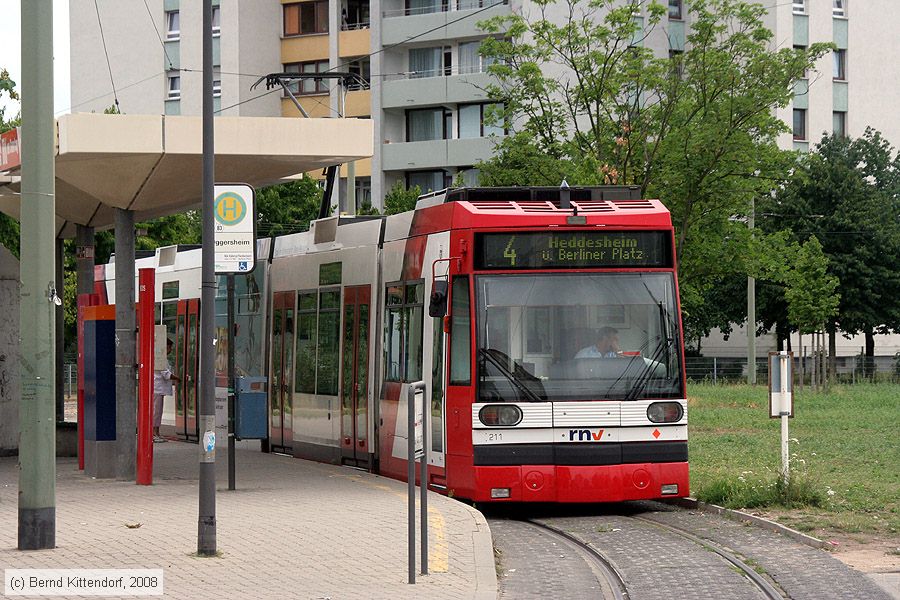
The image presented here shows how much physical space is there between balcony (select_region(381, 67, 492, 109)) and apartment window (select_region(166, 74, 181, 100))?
10.3 m

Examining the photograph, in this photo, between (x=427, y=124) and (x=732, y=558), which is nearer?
(x=732, y=558)

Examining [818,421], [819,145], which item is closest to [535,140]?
[818,421]

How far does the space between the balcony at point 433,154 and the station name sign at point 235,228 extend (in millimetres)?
47896

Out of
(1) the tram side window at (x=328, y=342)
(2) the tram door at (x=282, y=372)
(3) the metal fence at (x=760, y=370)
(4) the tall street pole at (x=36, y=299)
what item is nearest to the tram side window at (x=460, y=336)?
(1) the tram side window at (x=328, y=342)

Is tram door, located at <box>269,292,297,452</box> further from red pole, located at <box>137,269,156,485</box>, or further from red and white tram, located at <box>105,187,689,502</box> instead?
red and white tram, located at <box>105,187,689,502</box>

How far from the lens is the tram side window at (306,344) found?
20.4m

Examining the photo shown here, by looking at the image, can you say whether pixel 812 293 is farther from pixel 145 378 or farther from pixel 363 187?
pixel 145 378

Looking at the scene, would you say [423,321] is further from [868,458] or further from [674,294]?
[868,458]

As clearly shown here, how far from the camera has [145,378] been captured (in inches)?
668

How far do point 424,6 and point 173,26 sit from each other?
1203 centimetres

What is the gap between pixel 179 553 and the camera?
11.5 metres

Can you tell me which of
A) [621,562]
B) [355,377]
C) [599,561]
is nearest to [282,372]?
[355,377]

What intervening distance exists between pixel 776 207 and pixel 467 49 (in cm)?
1398

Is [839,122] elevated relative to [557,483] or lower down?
elevated
